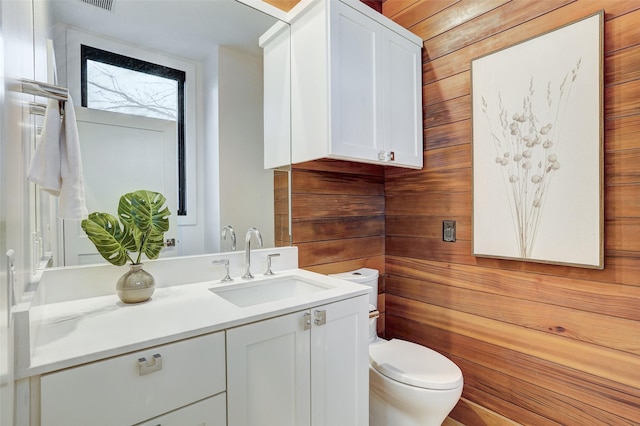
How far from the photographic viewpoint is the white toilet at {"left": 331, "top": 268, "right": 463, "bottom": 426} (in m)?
1.35

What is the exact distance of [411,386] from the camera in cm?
138

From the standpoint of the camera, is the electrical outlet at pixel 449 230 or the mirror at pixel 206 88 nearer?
the mirror at pixel 206 88

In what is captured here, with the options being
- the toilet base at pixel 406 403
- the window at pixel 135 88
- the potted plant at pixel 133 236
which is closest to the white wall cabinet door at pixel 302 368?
the toilet base at pixel 406 403

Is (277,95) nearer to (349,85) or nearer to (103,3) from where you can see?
(349,85)

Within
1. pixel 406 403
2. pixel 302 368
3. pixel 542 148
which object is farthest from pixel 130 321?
pixel 542 148

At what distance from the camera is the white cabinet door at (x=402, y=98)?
1706 millimetres

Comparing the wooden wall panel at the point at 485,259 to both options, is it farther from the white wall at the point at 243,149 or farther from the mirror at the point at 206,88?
→ the mirror at the point at 206,88

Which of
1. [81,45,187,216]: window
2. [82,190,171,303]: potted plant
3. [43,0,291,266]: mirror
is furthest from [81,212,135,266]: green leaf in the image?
[81,45,187,216]: window

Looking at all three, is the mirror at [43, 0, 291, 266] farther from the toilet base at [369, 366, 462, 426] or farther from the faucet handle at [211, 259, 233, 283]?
the toilet base at [369, 366, 462, 426]

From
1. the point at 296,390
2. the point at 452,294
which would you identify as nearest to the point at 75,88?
the point at 296,390

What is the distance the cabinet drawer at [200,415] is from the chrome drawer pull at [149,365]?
13 centimetres

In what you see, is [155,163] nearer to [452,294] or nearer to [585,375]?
[452,294]

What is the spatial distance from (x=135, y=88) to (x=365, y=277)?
4.84 ft

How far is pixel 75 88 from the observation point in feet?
3.88
